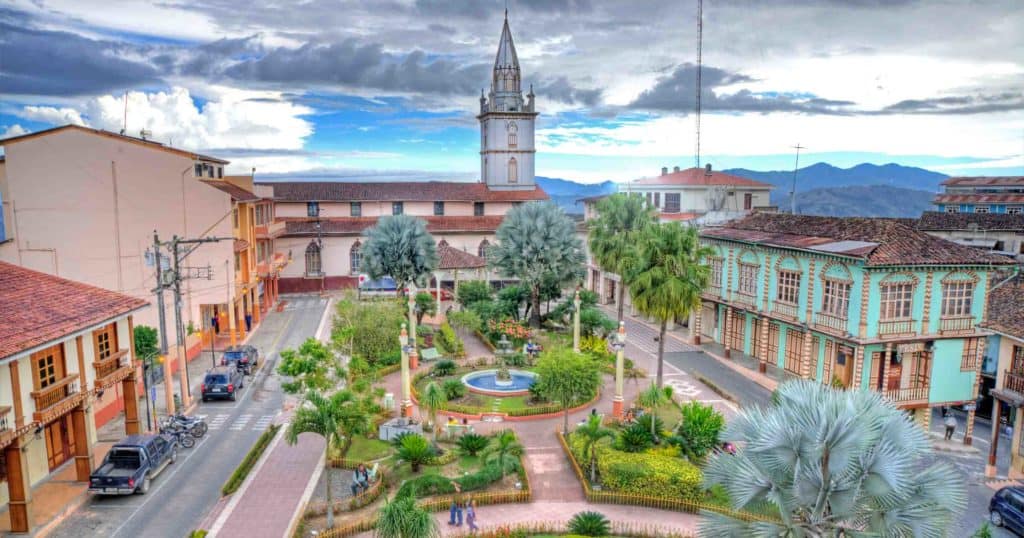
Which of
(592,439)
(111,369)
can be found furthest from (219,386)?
(592,439)

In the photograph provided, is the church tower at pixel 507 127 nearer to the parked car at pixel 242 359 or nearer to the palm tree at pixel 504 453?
the parked car at pixel 242 359

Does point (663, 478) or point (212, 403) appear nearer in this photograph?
point (663, 478)

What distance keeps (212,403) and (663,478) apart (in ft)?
65.7

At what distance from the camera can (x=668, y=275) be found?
92.3ft

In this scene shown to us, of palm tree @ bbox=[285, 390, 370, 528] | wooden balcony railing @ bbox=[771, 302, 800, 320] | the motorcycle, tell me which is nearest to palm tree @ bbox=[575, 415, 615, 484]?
palm tree @ bbox=[285, 390, 370, 528]

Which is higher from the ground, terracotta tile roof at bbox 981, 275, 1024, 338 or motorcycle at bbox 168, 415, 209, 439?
terracotta tile roof at bbox 981, 275, 1024, 338

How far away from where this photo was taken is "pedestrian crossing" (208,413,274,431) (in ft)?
87.2

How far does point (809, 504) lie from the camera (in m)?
10.2

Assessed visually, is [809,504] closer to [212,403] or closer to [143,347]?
[212,403]

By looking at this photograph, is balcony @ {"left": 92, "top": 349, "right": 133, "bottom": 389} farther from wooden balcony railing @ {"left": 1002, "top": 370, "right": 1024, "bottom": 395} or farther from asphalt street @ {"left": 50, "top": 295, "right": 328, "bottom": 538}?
wooden balcony railing @ {"left": 1002, "top": 370, "right": 1024, "bottom": 395}

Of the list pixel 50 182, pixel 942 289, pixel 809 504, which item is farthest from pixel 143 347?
pixel 942 289

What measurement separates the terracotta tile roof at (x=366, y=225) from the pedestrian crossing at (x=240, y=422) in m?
30.0

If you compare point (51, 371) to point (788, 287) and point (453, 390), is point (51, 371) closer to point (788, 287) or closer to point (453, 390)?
point (453, 390)

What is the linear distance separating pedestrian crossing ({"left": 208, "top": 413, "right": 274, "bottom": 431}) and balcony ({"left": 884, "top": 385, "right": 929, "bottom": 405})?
90.2 feet
